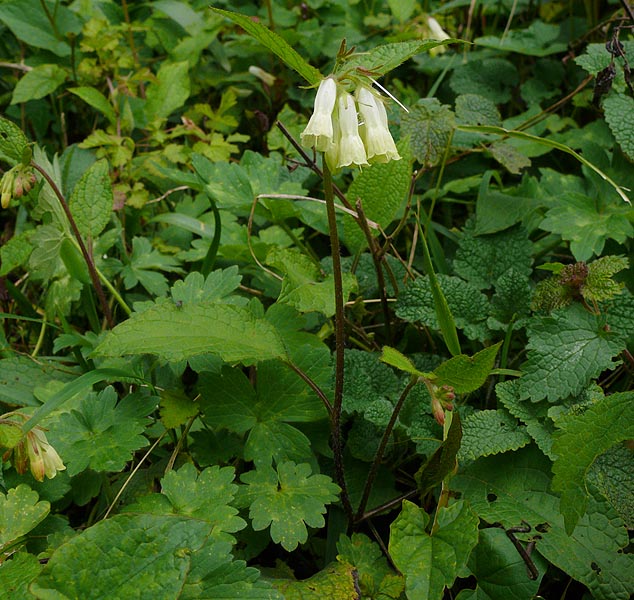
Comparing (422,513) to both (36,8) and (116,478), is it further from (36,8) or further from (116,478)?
(36,8)

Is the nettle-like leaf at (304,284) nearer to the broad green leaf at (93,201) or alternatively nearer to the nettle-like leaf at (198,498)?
the nettle-like leaf at (198,498)

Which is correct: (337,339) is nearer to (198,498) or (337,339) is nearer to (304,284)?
(304,284)

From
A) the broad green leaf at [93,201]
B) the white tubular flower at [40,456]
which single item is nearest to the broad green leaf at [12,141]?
the broad green leaf at [93,201]

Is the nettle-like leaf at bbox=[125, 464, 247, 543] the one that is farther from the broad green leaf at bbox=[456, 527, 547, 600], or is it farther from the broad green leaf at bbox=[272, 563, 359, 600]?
the broad green leaf at bbox=[456, 527, 547, 600]

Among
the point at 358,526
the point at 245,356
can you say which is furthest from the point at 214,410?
the point at 358,526

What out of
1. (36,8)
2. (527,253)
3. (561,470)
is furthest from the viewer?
(36,8)

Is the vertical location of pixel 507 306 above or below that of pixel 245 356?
below

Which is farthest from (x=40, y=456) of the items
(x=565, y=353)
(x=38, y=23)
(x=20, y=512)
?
(x=38, y=23)
